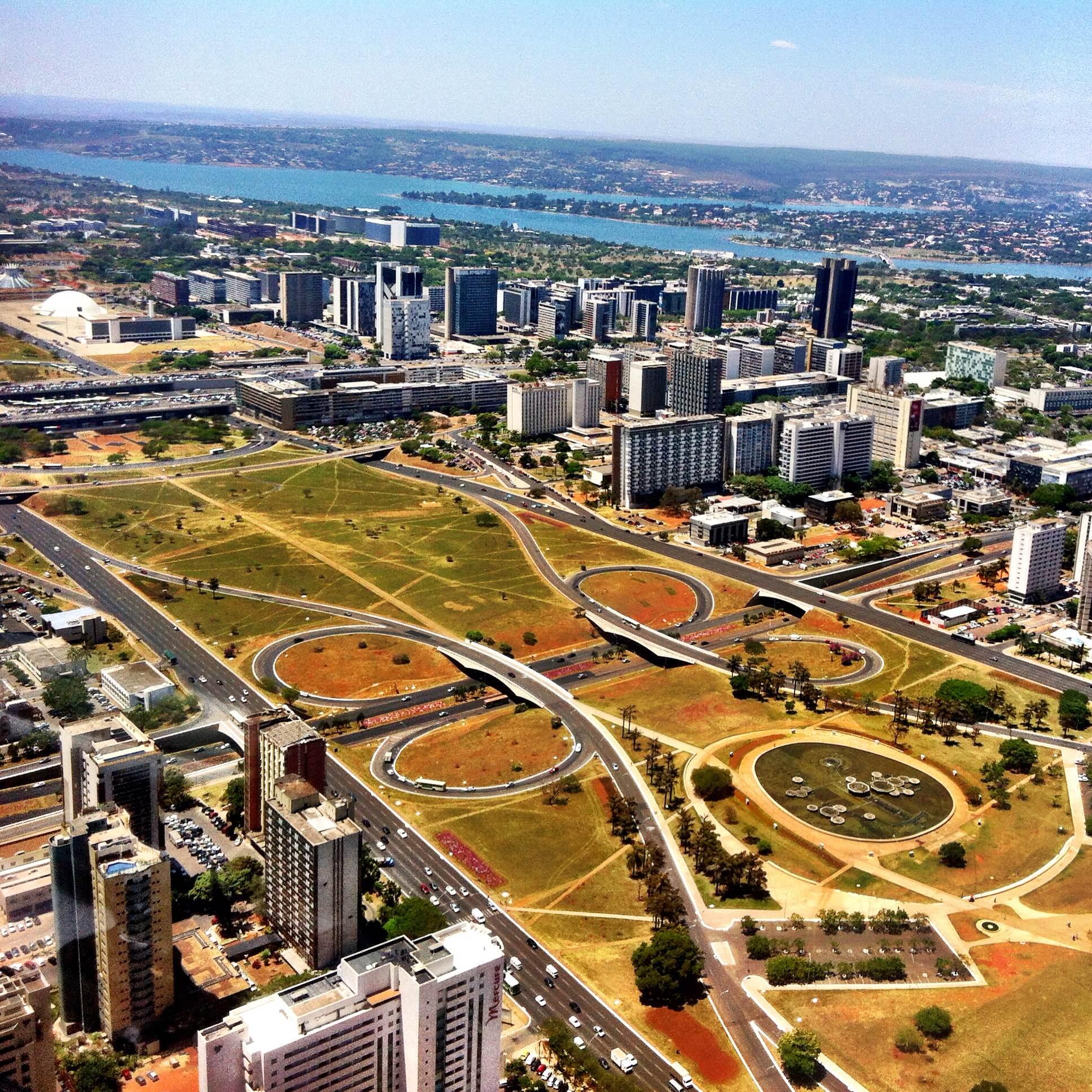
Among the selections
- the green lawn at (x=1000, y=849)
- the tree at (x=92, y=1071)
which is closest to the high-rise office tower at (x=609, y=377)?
the green lawn at (x=1000, y=849)

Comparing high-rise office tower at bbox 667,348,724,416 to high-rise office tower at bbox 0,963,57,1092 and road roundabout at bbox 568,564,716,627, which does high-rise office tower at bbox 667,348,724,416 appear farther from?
high-rise office tower at bbox 0,963,57,1092

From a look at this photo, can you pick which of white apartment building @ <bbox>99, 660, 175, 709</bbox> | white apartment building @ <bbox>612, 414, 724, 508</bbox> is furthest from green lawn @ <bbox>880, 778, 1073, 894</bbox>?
white apartment building @ <bbox>612, 414, 724, 508</bbox>

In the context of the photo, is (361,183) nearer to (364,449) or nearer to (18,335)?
(18,335)

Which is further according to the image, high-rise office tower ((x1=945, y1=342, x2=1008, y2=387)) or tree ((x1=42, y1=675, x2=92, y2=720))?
high-rise office tower ((x1=945, y1=342, x2=1008, y2=387))

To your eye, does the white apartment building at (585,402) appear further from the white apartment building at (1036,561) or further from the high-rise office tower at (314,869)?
the high-rise office tower at (314,869)

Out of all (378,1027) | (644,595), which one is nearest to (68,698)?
(378,1027)

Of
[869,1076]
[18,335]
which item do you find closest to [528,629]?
[869,1076]
